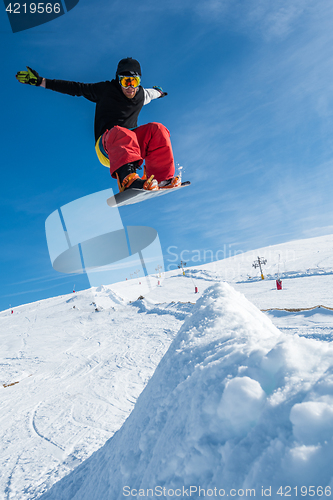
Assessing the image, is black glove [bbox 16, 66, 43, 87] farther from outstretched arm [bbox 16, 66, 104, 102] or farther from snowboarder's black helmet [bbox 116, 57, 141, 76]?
snowboarder's black helmet [bbox 116, 57, 141, 76]

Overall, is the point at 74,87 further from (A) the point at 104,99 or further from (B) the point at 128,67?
(B) the point at 128,67

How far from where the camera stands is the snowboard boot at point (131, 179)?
3297 mm

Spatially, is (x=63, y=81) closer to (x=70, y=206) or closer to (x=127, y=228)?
(x=70, y=206)

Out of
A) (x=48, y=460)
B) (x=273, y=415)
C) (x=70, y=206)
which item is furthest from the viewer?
(x=70, y=206)

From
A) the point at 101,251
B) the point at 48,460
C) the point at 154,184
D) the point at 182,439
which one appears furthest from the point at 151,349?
the point at 182,439

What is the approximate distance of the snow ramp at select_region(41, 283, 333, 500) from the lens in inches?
28.7

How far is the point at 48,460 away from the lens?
2.40m

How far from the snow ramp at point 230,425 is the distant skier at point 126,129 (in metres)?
2.51

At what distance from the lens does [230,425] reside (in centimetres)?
95

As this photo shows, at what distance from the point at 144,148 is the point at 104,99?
33.2 inches

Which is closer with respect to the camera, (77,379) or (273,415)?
(273,415)

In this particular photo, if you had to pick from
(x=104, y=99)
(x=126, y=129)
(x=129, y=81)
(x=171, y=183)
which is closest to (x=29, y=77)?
(x=104, y=99)

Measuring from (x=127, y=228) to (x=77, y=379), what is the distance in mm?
3393

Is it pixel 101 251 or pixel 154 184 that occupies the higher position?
pixel 154 184
